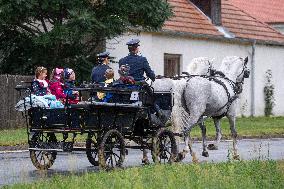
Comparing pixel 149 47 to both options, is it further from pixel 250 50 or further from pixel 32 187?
pixel 32 187

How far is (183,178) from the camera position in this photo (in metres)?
12.0

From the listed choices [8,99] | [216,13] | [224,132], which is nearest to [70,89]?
[224,132]

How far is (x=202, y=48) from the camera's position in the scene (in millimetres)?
38812

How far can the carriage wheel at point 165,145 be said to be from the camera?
15367 millimetres

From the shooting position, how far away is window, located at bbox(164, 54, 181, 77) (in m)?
37.2

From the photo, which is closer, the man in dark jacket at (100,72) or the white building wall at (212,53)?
the man in dark jacket at (100,72)

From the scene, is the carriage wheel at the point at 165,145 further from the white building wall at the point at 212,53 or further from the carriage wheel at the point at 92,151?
the white building wall at the point at 212,53

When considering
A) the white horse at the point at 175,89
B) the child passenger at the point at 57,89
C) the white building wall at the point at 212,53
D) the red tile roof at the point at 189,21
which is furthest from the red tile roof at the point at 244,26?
the child passenger at the point at 57,89

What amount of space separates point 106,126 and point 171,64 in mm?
22917

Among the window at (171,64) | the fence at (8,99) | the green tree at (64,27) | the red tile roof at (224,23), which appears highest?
the red tile roof at (224,23)

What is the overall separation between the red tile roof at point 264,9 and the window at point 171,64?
1046 cm

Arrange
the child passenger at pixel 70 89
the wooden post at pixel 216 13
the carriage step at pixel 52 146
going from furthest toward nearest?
the wooden post at pixel 216 13, the child passenger at pixel 70 89, the carriage step at pixel 52 146

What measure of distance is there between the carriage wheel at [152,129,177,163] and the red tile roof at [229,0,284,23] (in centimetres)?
3175

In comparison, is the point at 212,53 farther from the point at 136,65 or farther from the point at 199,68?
the point at 136,65
